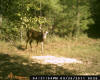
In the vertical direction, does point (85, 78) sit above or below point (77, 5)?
below

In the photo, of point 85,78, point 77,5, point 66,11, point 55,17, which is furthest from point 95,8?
point 85,78

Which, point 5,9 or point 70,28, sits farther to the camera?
point 70,28

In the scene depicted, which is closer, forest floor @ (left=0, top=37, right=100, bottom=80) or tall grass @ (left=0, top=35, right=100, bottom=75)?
forest floor @ (left=0, top=37, right=100, bottom=80)

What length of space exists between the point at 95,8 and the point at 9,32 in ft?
69.3

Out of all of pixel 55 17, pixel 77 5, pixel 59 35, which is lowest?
pixel 59 35

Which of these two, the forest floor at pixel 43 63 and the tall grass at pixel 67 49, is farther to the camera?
the tall grass at pixel 67 49

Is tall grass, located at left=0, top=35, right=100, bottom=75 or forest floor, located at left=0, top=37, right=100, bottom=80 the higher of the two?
forest floor, located at left=0, top=37, right=100, bottom=80

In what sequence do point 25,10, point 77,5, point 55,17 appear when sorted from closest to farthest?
1. point 25,10
2. point 55,17
3. point 77,5

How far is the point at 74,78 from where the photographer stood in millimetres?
5348

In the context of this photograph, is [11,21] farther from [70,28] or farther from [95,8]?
[95,8]

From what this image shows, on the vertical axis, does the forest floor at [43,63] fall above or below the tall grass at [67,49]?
above

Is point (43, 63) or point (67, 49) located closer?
point (43, 63)

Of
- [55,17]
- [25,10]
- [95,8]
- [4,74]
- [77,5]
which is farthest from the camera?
[95,8]

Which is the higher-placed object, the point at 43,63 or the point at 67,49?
the point at 43,63
